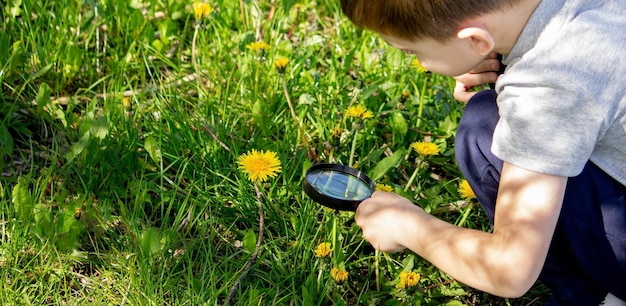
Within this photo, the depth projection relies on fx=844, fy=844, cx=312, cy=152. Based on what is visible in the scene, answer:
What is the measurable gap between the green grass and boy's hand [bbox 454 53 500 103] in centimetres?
20

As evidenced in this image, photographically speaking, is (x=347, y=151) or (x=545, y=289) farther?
(x=347, y=151)

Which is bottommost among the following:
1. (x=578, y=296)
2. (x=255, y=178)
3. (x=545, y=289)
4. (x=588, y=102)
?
(x=545, y=289)

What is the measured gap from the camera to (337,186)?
1.97 meters

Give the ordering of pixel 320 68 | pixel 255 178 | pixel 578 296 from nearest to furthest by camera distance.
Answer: pixel 578 296
pixel 255 178
pixel 320 68

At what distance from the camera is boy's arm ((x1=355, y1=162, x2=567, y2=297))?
1.54 m

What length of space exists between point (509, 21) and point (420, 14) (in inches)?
6.6

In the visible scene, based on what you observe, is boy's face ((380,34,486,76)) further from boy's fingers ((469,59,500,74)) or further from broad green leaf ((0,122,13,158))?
broad green leaf ((0,122,13,158))

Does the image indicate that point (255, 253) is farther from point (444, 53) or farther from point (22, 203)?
point (444, 53)

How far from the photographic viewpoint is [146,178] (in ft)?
7.29

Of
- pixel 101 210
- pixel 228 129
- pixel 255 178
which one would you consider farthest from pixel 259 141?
pixel 101 210

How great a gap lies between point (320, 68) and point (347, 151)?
52 centimetres

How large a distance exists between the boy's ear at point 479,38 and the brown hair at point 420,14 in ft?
0.07

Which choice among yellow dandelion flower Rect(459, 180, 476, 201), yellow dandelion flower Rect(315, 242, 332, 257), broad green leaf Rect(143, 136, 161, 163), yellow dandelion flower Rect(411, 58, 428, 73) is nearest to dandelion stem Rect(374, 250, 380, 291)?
yellow dandelion flower Rect(315, 242, 332, 257)

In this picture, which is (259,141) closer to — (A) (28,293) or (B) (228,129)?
(B) (228,129)
